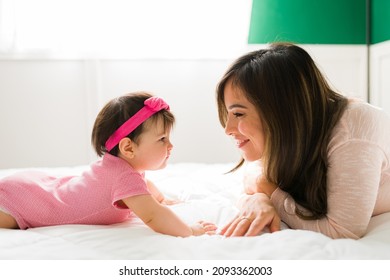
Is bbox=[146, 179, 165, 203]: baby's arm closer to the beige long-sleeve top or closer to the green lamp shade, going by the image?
the beige long-sleeve top

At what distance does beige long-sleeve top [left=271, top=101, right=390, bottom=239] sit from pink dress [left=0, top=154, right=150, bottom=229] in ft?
1.60

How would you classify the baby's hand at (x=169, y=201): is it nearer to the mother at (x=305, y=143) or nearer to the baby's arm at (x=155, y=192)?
the baby's arm at (x=155, y=192)

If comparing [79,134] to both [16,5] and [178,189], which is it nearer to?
[16,5]

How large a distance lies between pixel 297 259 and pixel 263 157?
0.34 meters

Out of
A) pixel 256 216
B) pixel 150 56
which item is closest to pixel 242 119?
pixel 256 216

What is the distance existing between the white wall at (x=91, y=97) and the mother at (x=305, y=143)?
1.51 m

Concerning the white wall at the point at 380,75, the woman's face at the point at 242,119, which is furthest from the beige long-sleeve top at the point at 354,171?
the white wall at the point at 380,75

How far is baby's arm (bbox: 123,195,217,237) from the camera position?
100 cm

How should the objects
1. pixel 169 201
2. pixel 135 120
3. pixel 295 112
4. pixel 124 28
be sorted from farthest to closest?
pixel 124 28 < pixel 169 201 < pixel 135 120 < pixel 295 112

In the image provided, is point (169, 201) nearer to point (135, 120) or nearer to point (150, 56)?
point (135, 120)

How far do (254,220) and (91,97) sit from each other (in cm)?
175

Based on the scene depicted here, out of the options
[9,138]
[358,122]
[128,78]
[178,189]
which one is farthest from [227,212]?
[9,138]

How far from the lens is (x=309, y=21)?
2.62 metres
